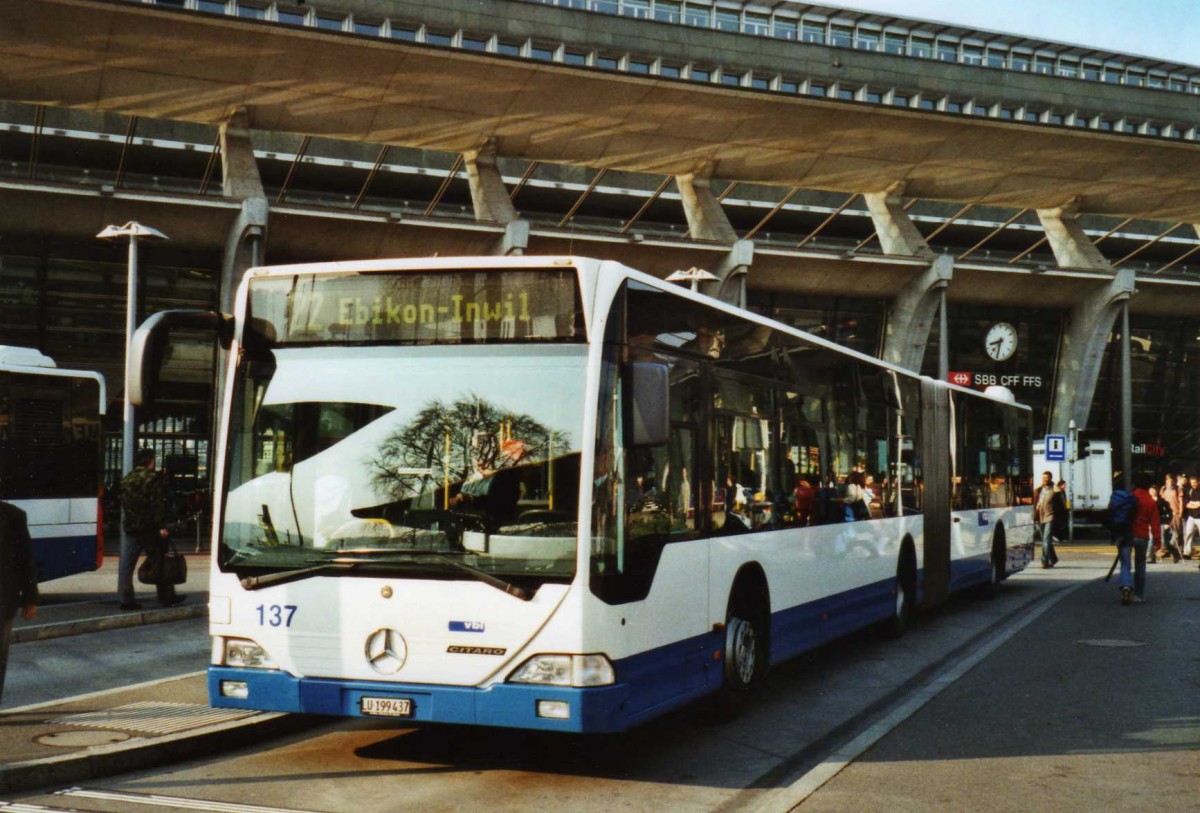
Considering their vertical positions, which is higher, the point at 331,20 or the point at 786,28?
the point at 786,28

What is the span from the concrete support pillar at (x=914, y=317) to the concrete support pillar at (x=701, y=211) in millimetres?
7289

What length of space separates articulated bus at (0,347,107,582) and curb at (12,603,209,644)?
1809 millimetres

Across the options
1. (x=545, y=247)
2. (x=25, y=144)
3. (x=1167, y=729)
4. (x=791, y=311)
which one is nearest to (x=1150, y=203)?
(x=791, y=311)

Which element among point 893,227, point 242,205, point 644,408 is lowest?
point 644,408

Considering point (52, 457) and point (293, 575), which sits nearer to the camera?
point (293, 575)

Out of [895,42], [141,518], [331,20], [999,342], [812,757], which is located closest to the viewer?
[812,757]

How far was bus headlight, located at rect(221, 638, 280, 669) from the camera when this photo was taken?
688cm

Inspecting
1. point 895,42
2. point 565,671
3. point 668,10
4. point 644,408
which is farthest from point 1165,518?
point 895,42

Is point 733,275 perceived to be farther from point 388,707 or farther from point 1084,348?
point 388,707

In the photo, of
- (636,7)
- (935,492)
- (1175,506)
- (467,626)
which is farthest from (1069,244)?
(467,626)

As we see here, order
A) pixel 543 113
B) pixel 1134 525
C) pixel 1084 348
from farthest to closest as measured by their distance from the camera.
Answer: pixel 1084 348 < pixel 543 113 < pixel 1134 525

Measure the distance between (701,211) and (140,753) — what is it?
95.4 feet

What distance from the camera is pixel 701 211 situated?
34688 mm

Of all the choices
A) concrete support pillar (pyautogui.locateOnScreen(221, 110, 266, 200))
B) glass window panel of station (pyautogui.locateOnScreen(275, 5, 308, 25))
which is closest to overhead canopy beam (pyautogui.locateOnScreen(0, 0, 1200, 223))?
concrete support pillar (pyautogui.locateOnScreen(221, 110, 266, 200))
